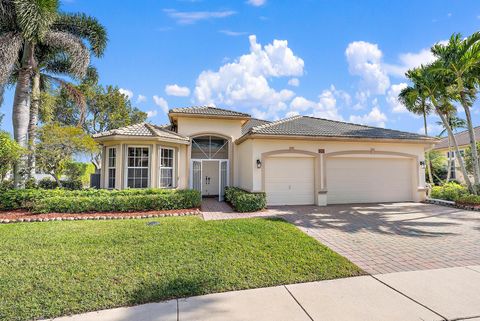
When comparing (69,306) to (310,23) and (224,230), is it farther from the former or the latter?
(310,23)

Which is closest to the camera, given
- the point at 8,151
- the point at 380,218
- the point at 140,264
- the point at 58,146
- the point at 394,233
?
the point at 140,264

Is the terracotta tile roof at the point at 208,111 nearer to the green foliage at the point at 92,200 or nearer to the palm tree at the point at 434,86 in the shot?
the green foliage at the point at 92,200

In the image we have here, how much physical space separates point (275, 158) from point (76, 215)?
9.09m

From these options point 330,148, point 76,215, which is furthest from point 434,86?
point 76,215

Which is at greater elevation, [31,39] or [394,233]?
[31,39]

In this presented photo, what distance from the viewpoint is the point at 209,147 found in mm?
15188

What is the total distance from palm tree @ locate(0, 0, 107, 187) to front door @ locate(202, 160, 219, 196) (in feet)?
27.9

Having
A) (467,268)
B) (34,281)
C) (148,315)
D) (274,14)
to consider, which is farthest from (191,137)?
(467,268)

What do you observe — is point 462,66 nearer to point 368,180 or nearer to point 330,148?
point 368,180

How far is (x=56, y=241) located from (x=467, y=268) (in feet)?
32.5

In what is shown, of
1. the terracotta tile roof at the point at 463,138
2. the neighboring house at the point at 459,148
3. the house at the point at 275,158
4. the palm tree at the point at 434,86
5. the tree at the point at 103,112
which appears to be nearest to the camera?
the house at the point at 275,158

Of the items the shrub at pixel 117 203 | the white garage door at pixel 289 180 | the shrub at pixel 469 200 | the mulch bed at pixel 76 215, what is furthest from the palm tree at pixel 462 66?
the mulch bed at pixel 76 215

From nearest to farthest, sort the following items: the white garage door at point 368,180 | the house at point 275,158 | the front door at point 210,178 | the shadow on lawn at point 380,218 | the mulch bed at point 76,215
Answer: the shadow on lawn at point 380,218 < the mulch bed at point 76,215 < the house at point 275,158 < the white garage door at point 368,180 < the front door at point 210,178

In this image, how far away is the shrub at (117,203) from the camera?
9742mm
